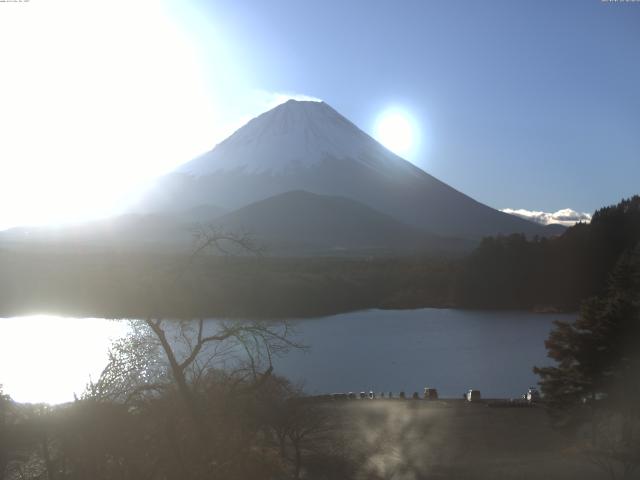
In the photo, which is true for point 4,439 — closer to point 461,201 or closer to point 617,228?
point 617,228

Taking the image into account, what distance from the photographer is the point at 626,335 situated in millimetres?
7918

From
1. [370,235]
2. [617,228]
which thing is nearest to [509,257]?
[617,228]

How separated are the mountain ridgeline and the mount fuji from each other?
42332mm

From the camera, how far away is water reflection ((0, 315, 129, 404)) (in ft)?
36.9

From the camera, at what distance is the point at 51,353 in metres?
19.1

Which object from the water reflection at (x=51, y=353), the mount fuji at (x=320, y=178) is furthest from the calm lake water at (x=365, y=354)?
the mount fuji at (x=320, y=178)

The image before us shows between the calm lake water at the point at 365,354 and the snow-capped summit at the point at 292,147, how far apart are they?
222 feet

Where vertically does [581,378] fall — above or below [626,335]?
below

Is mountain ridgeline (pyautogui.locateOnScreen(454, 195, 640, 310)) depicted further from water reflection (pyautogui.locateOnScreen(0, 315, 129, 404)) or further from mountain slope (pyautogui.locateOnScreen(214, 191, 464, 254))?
mountain slope (pyautogui.locateOnScreen(214, 191, 464, 254))

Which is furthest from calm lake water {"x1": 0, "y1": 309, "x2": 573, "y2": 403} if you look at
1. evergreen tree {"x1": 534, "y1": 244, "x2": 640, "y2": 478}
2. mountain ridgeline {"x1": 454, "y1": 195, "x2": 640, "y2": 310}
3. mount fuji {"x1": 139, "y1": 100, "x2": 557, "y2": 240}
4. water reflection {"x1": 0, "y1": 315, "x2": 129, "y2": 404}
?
mount fuji {"x1": 139, "y1": 100, "x2": 557, "y2": 240}

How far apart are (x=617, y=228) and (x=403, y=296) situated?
42.6ft

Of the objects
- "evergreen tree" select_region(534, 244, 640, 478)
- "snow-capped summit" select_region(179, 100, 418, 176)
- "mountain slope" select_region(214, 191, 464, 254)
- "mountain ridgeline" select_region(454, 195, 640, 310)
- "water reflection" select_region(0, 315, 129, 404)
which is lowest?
"water reflection" select_region(0, 315, 129, 404)

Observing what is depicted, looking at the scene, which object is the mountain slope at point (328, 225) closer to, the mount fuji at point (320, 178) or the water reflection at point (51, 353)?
the mount fuji at point (320, 178)

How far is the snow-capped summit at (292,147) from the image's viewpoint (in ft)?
321
